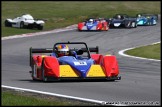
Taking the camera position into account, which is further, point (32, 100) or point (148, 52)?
point (148, 52)

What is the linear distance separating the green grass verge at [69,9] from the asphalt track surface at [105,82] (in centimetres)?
768

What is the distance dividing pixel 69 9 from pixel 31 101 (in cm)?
4714

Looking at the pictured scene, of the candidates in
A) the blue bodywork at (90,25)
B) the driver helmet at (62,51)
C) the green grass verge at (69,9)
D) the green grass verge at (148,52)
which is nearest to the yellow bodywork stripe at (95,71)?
the driver helmet at (62,51)

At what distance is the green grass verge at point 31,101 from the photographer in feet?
29.9

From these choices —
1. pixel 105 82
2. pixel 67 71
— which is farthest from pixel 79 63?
pixel 105 82

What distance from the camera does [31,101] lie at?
31.0 feet

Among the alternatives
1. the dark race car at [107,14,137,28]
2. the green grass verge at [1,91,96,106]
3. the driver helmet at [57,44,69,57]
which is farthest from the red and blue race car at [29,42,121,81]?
the dark race car at [107,14,137,28]

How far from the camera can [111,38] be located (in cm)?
3256

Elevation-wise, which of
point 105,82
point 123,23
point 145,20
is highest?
point 145,20

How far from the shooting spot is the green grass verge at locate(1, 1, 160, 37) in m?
47.6

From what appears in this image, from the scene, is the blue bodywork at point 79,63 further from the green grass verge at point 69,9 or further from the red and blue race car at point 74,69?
the green grass verge at point 69,9

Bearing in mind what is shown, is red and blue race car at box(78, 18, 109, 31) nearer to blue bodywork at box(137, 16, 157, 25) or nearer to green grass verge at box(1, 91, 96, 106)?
blue bodywork at box(137, 16, 157, 25)

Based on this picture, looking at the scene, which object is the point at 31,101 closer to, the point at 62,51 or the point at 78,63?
the point at 78,63

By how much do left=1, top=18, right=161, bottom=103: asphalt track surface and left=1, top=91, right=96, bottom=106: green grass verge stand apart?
70cm
